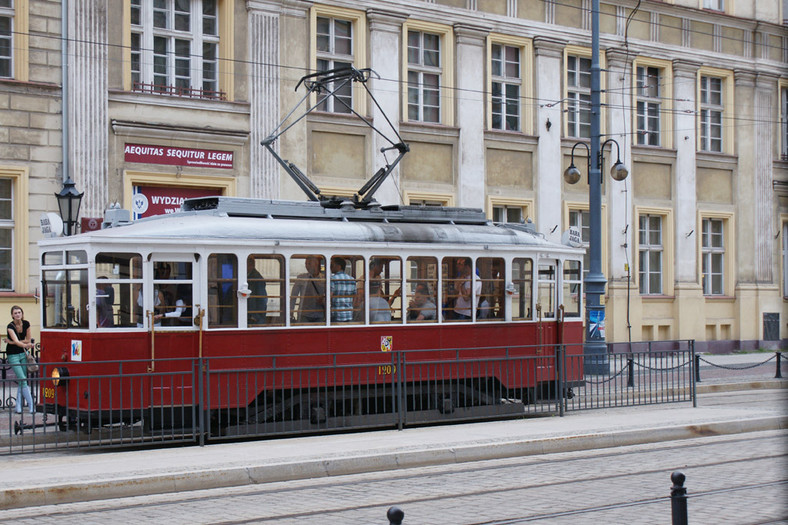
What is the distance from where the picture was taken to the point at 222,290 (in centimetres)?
1430

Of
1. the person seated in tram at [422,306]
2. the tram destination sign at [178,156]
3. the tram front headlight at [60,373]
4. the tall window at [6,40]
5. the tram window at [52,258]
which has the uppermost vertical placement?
the tall window at [6,40]

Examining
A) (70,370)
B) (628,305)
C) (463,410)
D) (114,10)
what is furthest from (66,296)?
(628,305)

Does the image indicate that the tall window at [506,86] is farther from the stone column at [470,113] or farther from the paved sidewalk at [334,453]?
the paved sidewalk at [334,453]

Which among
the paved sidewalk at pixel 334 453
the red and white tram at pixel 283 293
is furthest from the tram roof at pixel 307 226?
the paved sidewalk at pixel 334 453

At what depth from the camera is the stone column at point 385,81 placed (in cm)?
2621

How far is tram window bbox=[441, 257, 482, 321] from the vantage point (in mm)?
16391

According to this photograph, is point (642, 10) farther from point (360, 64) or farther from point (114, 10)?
point (114, 10)

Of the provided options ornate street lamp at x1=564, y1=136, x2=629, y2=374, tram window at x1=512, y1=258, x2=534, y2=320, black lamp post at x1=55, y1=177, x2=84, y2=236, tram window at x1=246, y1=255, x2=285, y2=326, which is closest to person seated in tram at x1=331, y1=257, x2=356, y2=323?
tram window at x1=246, y1=255, x2=285, y2=326

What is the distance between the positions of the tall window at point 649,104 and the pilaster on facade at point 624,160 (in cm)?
73

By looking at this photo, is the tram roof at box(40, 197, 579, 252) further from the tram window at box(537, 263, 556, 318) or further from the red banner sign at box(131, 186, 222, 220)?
the red banner sign at box(131, 186, 222, 220)

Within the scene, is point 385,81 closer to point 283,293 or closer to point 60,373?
point 283,293

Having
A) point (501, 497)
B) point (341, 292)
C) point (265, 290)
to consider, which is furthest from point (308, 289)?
point (501, 497)

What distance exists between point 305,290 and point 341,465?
13.6 feet

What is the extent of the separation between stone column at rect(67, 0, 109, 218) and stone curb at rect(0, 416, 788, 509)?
12614 millimetres
